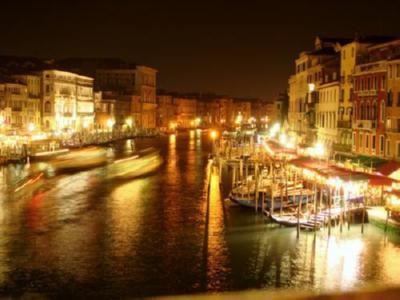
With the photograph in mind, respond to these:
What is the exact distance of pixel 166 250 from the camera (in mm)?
18375

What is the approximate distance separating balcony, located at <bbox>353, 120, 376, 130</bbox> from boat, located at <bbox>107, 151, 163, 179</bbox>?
11.8 metres

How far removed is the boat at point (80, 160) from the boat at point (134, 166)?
138cm

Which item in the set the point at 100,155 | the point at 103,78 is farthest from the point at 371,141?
the point at 103,78

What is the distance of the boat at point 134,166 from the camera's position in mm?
35438

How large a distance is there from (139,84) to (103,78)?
199 inches

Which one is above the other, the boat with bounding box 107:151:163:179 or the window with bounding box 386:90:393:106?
the window with bounding box 386:90:393:106

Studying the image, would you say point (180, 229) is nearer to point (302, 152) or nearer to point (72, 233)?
point (72, 233)

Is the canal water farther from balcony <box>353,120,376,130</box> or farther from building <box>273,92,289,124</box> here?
building <box>273,92,289,124</box>

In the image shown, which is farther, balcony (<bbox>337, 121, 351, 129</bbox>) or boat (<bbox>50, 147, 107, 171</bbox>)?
boat (<bbox>50, 147, 107, 171</bbox>)

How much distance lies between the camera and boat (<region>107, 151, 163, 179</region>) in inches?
1395

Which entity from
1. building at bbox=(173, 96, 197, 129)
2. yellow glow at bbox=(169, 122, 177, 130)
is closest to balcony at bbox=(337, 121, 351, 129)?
yellow glow at bbox=(169, 122, 177, 130)

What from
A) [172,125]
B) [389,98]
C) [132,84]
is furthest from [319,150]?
[172,125]

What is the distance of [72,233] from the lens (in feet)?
65.9

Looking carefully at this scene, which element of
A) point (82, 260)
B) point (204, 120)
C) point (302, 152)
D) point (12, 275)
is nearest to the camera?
point (12, 275)
